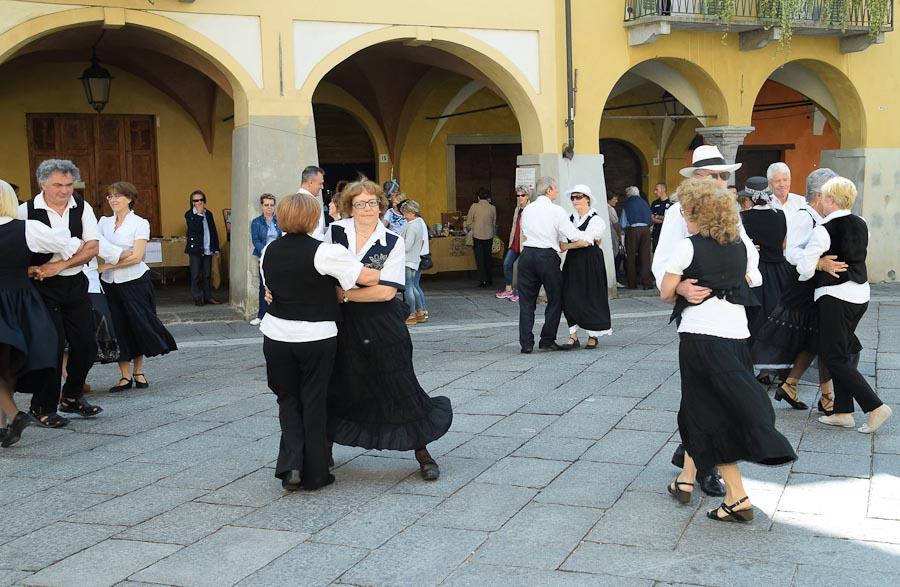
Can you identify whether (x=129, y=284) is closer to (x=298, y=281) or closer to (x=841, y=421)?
(x=298, y=281)

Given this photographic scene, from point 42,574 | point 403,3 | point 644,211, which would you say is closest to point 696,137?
point 644,211


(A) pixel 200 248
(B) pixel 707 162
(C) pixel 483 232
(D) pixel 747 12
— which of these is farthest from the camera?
(C) pixel 483 232

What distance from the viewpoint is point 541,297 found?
49.5ft

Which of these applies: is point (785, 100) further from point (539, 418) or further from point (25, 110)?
point (539, 418)

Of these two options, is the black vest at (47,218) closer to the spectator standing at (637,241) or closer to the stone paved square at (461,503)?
the stone paved square at (461,503)

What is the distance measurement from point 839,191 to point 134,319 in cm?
526

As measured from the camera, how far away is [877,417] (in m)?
6.48

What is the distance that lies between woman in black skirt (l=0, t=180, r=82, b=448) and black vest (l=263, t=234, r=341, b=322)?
2.01m

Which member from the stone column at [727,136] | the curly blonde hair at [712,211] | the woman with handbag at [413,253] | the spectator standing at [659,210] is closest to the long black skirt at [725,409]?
the curly blonde hair at [712,211]

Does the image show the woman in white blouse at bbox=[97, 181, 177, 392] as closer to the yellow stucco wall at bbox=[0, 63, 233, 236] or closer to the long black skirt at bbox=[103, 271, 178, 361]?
the long black skirt at bbox=[103, 271, 178, 361]

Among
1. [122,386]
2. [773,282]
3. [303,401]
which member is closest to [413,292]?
[122,386]

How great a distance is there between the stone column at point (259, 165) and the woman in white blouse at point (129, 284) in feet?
14.2

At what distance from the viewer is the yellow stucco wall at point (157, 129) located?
16.3m

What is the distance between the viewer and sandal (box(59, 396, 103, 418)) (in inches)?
296
